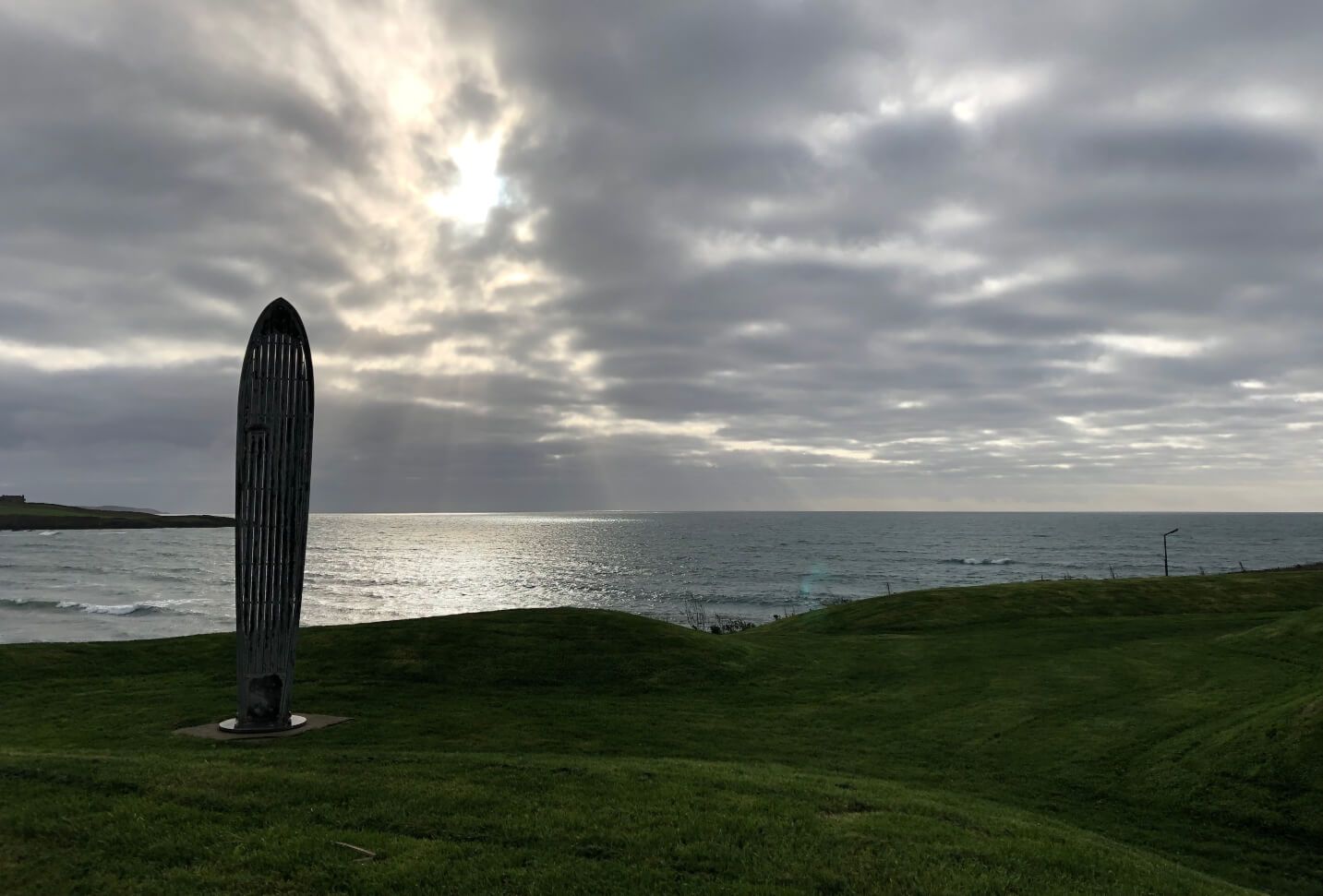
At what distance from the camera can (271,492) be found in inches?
890

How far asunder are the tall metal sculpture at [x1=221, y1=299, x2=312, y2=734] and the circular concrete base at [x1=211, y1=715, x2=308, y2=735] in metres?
0.10

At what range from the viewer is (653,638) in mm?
33656

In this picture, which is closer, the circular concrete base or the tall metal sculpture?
the circular concrete base

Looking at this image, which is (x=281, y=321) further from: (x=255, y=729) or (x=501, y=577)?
(x=501, y=577)

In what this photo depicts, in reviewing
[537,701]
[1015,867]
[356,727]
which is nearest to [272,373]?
[356,727]

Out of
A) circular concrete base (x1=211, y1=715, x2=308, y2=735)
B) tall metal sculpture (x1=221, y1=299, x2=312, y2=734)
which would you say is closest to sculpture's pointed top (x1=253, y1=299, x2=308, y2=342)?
tall metal sculpture (x1=221, y1=299, x2=312, y2=734)

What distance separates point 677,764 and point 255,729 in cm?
1286

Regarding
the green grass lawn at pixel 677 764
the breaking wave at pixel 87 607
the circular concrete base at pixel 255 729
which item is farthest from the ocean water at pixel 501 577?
the circular concrete base at pixel 255 729

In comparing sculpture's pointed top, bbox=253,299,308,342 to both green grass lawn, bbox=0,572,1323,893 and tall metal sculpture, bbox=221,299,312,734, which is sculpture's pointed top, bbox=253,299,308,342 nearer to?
tall metal sculpture, bbox=221,299,312,734

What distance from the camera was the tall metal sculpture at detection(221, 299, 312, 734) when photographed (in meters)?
22.3

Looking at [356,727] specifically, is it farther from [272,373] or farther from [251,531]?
[272,373]

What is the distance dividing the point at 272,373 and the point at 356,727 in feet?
36.1

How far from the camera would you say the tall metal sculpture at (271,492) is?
22.3m

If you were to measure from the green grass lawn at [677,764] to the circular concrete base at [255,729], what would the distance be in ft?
3.84
